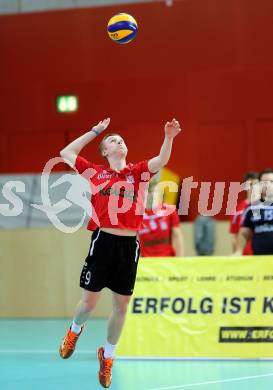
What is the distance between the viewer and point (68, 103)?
1662 centimetres

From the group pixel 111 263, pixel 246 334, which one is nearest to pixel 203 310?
pixel 246 334

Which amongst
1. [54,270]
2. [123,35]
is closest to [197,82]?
[54,270]

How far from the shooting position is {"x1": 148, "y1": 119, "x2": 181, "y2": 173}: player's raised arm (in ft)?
23.1

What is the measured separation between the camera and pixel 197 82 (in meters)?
15.9

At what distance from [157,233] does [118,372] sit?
7.36 feet

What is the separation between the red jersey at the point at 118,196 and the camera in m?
7.36

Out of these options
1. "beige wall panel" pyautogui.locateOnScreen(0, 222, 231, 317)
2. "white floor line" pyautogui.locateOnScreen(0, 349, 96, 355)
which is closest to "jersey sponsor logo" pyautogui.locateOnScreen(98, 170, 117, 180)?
"white floor line" pyautogui.locateOnScreen(0, 349, 96, 355)

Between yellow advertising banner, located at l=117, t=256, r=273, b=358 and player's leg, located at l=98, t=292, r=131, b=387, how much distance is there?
2.17 metres

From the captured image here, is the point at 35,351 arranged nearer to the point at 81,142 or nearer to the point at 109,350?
the point at 109,350

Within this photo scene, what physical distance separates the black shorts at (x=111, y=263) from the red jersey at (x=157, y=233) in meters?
3.08

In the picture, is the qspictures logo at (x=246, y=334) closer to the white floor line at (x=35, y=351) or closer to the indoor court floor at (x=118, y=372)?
the indoor court floor at (x=118, y=372)

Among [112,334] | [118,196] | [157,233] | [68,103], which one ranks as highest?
[68,103]

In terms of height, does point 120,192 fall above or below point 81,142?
below

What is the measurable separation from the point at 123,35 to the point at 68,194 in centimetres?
600
